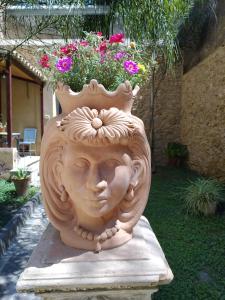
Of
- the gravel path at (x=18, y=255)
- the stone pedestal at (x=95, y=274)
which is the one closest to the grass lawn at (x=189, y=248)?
the stone pedestal at (x=95, y=274)

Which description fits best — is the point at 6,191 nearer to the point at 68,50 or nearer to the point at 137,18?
the point at 137,18

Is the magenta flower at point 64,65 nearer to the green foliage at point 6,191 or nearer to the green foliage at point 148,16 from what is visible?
the green foliage at point 148,16

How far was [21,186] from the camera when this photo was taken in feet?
16.4

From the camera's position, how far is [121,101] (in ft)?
5.25

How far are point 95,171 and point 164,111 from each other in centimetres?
716

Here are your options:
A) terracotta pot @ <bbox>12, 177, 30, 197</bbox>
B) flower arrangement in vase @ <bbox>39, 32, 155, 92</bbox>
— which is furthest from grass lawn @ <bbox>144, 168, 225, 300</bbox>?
terracotta pot @ <bbox>12, 177, 30, 197</bbox>

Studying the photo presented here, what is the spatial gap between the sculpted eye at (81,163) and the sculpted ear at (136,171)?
263 millimetres

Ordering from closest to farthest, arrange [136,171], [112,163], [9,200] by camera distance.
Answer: [112,163]
[136,171]
[9,200]

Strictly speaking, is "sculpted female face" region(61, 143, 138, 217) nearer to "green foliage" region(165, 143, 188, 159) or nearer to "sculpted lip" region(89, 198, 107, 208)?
"sculpted lip" region(89, 198, 107, 208)

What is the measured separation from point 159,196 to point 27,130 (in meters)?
6.35

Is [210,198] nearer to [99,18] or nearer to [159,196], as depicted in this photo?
[159,196]

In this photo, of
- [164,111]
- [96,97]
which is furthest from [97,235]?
[164,111]

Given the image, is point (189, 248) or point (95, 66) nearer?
point (95, 66)

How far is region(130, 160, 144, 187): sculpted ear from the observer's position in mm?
1594
